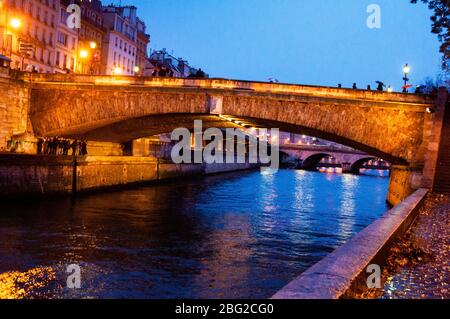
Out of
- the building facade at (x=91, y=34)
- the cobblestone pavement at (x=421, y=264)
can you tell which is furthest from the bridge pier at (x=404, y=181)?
the building facade at (x=91, y=34)

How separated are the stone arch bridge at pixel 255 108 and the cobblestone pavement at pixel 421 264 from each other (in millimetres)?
13305

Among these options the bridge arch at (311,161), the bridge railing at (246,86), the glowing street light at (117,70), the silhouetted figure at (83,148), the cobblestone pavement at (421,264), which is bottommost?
the bridge arch at (311,161)

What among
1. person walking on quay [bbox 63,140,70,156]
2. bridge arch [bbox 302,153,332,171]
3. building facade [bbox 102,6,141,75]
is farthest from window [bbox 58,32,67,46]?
bridge arch [bbox 302,153,332,171]

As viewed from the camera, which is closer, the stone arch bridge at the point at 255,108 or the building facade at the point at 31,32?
the stone arch bridge at the point at 255,108

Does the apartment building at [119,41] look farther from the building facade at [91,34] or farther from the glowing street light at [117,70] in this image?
the building facade at [91,34]

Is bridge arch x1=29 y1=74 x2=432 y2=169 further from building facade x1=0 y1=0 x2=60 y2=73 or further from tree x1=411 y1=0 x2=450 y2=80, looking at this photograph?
building facade x1=0 y1=0 x2=60 y2=73

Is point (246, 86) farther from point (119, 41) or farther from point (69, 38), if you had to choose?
point (119, 41)

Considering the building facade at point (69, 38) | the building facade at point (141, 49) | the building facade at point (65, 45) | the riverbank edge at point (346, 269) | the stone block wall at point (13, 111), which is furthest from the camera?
the building facade at point (141, 49)

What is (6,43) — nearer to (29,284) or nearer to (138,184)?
(138,184)

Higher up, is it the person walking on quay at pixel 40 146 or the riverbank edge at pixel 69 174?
the person walking on quay at pixel 40 146

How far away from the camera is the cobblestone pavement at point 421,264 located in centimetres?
704
